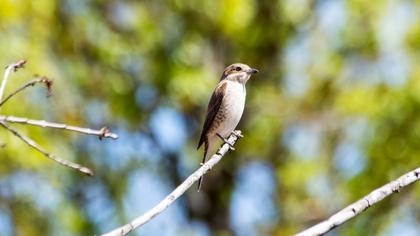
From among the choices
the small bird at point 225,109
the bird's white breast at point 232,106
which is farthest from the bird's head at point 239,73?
the bird's white breast at point 232,106

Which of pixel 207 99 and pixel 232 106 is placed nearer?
pixel 232 106

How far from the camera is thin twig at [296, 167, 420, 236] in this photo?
256 centimetres

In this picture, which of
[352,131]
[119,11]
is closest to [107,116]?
[119,11]

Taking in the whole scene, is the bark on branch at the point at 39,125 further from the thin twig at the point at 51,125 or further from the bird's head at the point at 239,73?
the bird's head at the point at 239,73

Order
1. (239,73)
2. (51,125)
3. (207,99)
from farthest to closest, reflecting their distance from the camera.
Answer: (207,99)
(239,73)
(51,125)

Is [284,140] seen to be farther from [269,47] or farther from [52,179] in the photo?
[52,179]

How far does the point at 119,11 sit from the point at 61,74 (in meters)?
1.79

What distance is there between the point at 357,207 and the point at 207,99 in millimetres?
9704

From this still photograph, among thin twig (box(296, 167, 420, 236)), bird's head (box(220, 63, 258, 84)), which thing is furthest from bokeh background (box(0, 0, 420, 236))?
thin twig (box(296, 167, 420, 236))

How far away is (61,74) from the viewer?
1279cm

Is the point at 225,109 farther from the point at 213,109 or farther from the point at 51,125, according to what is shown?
the point at 51,125

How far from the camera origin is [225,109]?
6.56 m

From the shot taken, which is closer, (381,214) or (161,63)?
(381,214)

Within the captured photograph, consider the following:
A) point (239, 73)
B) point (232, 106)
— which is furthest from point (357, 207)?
point (239, 73)
